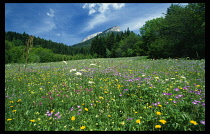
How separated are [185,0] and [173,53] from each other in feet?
71.9

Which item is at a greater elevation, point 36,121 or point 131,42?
point 131,42

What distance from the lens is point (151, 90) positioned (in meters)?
4.37

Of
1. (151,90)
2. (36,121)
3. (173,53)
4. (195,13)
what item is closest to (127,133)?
(36,121)

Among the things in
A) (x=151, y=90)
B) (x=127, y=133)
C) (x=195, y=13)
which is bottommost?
(x=127, y=133)

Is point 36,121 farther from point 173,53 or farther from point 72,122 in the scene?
point 173,53

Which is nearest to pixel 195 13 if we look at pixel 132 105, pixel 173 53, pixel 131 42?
pixel 173 53

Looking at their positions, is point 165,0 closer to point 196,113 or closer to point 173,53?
point 196,113

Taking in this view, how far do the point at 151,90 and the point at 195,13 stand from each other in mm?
22533

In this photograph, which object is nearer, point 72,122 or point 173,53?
point 72,122
